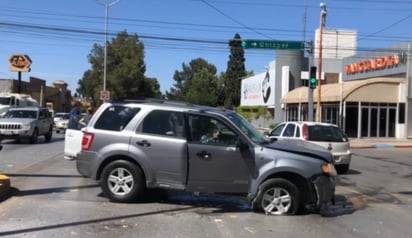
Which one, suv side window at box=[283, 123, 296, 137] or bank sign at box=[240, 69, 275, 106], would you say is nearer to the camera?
suv side window at box=[283, 123, 296, 137]

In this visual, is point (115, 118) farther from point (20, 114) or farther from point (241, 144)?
point (20, 114)

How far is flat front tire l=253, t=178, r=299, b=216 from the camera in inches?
366

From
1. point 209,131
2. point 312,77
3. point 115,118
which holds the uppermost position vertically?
point 312,77

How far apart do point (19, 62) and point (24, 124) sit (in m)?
38.4

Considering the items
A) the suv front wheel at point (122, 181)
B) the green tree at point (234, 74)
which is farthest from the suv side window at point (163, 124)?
the green tree at point (234, 74)

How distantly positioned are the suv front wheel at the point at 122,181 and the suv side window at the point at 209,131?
120 cm

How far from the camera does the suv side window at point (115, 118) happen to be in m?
10.1

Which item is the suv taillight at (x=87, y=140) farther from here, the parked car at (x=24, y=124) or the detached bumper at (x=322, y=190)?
the parked car at (x=24, y=124)

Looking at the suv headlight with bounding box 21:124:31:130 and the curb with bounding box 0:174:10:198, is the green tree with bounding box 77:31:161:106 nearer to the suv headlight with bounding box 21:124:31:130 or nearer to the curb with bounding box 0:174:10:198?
the suv headlight with bounding box 21:124:31:130

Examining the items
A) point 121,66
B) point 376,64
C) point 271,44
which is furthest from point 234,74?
point 271,44

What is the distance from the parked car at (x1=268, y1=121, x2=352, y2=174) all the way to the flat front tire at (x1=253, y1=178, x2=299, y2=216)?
6.89 meters

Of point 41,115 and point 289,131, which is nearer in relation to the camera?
point 289,131

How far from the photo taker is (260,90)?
210ft

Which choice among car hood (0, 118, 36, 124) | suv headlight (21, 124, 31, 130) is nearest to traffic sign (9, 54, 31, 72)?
car hood (0, 118, 36, 124)
